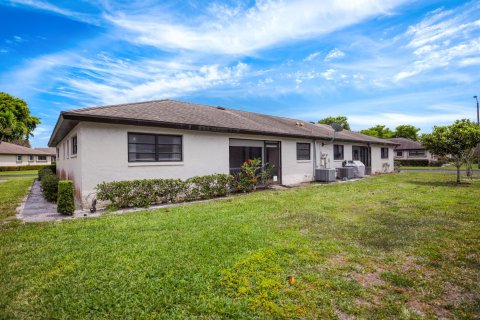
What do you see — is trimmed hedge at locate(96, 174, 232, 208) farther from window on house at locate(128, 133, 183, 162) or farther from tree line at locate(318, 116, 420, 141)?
tree line at locate(318, 116, 420, 141)

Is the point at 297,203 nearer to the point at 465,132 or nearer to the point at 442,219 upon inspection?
the point at 442,219

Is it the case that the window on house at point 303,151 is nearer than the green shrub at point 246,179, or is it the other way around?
the green shrub at point 246,179

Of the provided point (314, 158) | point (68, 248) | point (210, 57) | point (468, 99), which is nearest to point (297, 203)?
point (68, 248)

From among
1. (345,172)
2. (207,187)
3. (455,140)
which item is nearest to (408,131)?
(345,172)

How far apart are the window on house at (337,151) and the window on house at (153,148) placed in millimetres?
13038

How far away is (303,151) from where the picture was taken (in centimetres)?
1605

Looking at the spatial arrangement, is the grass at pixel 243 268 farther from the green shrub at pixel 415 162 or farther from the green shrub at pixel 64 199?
the green shrub at pixel 415 162

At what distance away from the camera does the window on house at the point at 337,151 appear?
733 inches

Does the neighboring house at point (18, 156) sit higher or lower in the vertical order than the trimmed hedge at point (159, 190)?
higher

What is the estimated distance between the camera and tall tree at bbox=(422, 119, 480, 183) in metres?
13.0

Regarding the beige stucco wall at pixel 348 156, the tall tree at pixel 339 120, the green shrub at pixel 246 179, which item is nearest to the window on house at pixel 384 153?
the beige stucco wall at pixel 348 156

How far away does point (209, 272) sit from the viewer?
3416 millimetres

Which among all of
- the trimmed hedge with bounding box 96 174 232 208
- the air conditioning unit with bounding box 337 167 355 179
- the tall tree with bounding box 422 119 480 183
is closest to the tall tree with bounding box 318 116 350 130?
the air conditioning unit with bounding box 337 167 355 179

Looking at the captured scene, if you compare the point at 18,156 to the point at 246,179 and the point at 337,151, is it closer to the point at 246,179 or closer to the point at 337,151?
the point at 246,179
